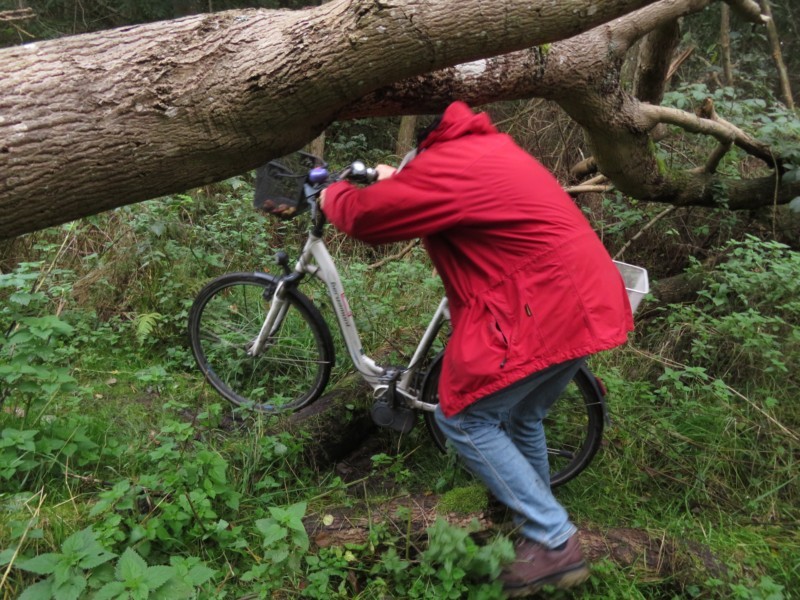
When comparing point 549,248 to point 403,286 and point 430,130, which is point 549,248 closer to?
point 430,130

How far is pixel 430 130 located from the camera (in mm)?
2094

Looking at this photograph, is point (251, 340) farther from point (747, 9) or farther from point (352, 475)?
point (747, 9)

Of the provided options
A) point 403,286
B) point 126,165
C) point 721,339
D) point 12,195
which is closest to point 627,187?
point 721,339

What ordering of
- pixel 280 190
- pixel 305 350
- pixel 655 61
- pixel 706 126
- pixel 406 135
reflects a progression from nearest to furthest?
pixel 280 190
pixel 305 350
pixel 706 126
pixel 655 61
pixel 406 135

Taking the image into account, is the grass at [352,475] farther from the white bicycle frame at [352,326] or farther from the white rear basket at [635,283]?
the white rear basket at [635,283]

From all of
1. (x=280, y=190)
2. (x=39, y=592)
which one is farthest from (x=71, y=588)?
(x=280, y=190)

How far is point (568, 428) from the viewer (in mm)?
3080

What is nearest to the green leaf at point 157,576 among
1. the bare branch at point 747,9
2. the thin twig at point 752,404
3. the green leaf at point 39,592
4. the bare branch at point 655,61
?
the green leaf at point 39,592

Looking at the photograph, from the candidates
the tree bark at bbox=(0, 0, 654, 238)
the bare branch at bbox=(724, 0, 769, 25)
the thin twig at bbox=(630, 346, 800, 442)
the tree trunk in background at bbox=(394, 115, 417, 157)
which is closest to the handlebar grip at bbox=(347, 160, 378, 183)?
the tree bark at bbox=(0, 0, 654, 238)

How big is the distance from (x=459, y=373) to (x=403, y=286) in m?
2.56

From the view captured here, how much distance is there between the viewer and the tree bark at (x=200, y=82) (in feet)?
5.77

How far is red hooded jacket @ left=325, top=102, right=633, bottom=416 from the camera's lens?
1964 millimetres

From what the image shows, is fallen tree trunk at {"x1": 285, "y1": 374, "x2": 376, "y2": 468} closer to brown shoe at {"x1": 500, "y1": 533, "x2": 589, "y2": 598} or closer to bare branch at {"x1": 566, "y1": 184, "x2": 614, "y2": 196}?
brown shoe at {"x1": 500, "y1": 533, "x2": 589, "y2": 598}

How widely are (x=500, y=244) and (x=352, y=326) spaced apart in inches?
56.9
